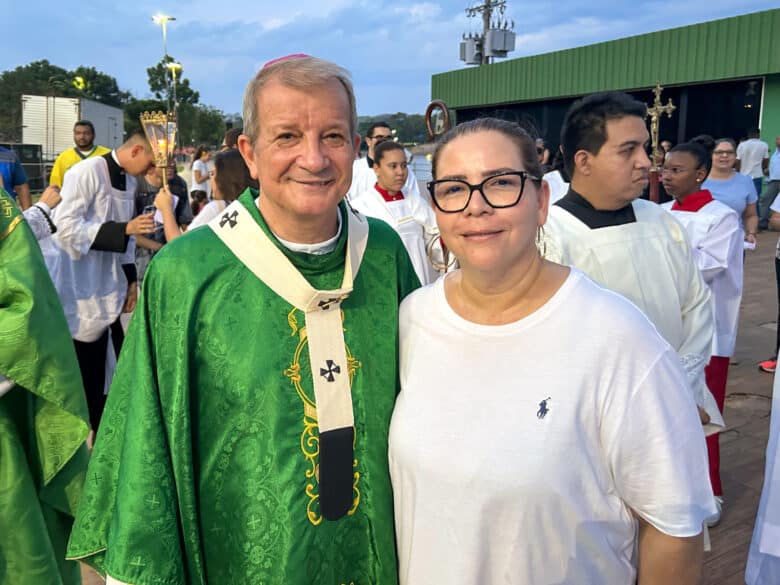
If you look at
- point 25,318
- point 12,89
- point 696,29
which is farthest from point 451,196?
point 12,89

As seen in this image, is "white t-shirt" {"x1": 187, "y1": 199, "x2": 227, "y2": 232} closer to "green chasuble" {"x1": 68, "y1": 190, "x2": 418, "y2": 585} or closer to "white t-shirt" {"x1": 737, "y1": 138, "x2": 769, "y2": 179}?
"green chasuble" {"x1": 68, "y1": 190, "x2": 418, "y2": 585}

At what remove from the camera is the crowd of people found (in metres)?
1.61

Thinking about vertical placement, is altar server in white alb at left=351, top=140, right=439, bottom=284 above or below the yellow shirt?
below

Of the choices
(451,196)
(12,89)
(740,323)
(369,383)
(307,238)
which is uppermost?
(12,89)

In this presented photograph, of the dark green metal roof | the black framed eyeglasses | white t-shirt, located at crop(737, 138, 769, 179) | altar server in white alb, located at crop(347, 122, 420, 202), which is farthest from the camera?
the dark green metal roof

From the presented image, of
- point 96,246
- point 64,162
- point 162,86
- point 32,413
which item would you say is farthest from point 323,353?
point 162,86

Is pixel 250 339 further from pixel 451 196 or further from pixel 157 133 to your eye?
pixel 157 133

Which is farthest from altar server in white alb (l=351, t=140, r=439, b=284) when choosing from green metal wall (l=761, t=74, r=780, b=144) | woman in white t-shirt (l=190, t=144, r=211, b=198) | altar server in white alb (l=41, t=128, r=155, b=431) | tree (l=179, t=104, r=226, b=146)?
tree (l=179, t=104, r=226, b=146)

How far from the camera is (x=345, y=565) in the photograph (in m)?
1.93

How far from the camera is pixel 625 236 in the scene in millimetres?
2834

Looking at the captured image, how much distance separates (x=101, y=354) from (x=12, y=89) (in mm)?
52760

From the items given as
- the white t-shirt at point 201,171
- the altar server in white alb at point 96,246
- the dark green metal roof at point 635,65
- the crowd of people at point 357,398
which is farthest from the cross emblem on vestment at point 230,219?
the dark green metal roof at point 635,65

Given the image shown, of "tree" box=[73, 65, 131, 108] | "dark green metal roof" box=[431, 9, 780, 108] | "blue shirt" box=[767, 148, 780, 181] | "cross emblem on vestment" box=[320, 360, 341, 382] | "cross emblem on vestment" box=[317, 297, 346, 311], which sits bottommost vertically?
"cross emblem on vestment" box=[320, 360, 341, 382]

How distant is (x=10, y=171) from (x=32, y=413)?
6.51m
